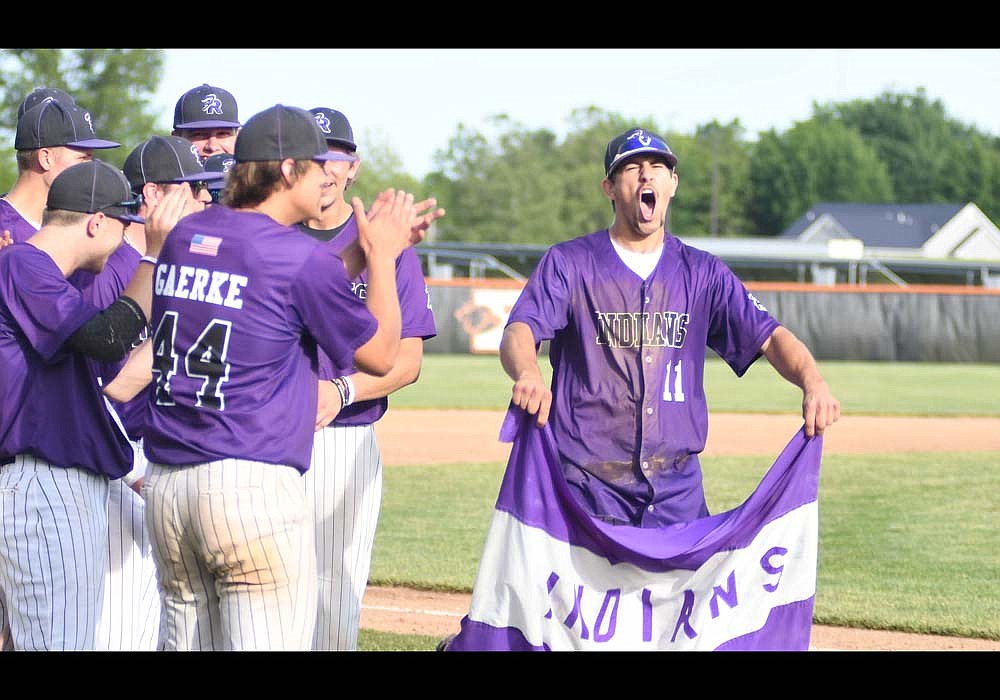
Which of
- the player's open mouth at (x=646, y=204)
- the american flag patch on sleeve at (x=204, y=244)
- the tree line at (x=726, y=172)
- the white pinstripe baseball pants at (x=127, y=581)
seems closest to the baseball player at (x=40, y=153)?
the white pinstripe baseball pants at (x=127, y=581)

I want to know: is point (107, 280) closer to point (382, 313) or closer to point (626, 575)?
point (382, 313)

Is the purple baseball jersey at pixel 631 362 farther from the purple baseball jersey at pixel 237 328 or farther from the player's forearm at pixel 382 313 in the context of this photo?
the purple baseball jersey at pixel 237 328

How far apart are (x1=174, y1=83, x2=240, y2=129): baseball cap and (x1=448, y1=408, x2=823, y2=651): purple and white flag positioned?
2669 mm

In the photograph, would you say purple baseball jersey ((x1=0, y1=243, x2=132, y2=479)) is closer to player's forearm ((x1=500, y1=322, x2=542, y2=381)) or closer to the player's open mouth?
player's forearm ((x1=500, y1=322, x2=542, y2=381))

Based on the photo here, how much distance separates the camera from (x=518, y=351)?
466 centimetres

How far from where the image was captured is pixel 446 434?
635 inches

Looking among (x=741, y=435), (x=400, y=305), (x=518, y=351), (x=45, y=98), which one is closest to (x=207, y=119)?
(x=45, y=98)

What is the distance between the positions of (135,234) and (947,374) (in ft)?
77.0

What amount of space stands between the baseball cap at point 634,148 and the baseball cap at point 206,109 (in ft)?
7.32

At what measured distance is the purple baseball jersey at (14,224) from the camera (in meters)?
5.02

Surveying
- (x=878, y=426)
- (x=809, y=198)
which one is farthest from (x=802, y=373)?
(x=809, y=198)

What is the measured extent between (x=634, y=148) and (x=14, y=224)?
2.45 metres

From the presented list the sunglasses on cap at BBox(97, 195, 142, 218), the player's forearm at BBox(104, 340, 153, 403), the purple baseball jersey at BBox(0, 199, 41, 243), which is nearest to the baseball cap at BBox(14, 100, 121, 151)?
the purple baseball jersey at BBox(0, 199, 41, 243)

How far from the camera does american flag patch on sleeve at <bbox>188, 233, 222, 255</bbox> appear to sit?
3576 mm
